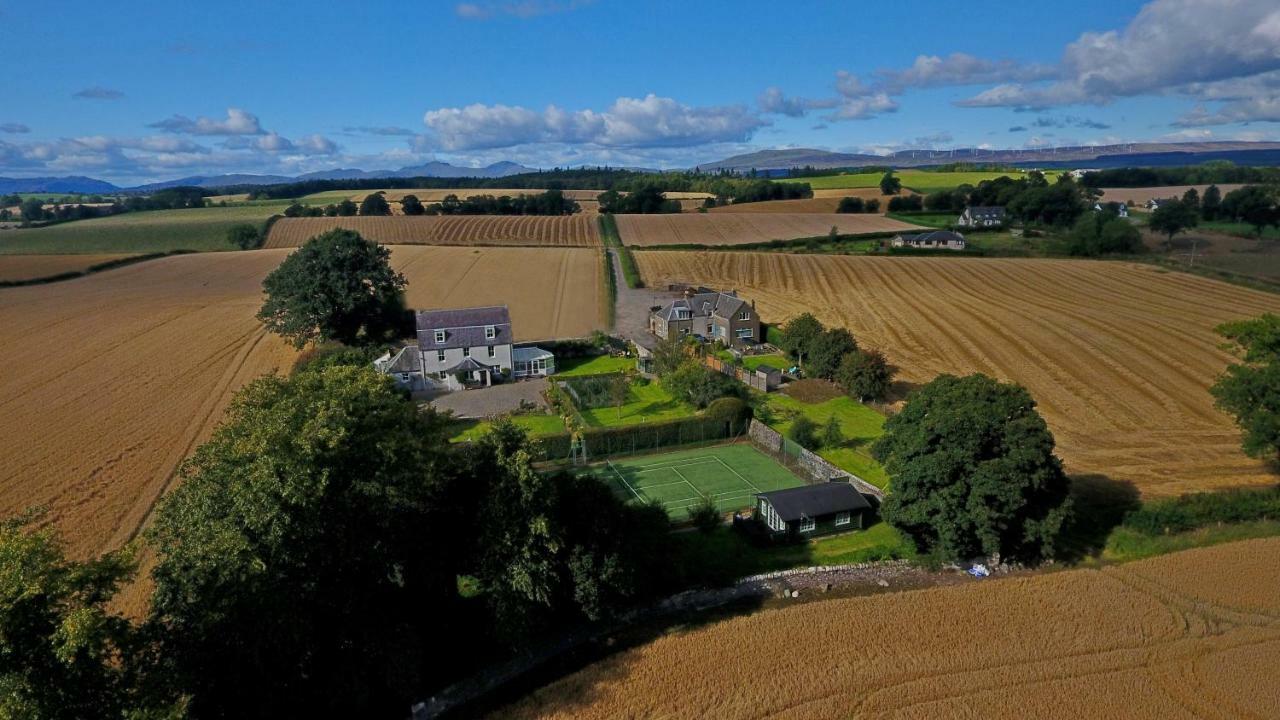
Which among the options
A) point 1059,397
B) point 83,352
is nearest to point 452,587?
point 1059,397

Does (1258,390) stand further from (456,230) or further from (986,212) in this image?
(456,230)

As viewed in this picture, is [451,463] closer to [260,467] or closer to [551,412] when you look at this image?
[260,467]

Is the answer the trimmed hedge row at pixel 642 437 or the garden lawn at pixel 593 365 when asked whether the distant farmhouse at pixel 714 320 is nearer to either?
the garden lawn at pixel 593 365

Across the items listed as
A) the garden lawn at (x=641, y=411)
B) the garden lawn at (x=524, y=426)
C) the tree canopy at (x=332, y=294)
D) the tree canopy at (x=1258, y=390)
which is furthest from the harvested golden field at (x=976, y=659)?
the tree canopy at (x=332, y=294)

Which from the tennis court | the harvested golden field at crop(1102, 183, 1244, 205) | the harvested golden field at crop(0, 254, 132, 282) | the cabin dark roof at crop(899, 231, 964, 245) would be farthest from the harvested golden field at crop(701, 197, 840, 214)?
the tennis court

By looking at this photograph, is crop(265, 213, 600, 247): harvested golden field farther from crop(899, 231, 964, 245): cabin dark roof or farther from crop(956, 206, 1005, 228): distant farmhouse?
crop(956, 206, 1005, 228): distant farmhouse

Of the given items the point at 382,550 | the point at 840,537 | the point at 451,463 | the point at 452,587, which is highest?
the point at 451,463

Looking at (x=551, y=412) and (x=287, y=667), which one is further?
(x=551, y=412)

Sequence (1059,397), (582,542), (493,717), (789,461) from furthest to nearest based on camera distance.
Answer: (1059,397) → (789,461) → (582,542) → (493,717)
